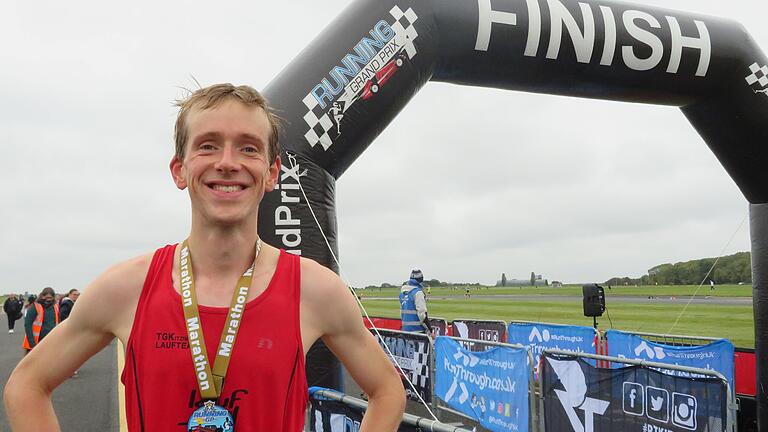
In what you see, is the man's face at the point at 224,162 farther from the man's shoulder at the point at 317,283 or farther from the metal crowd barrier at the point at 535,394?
the metal crowd barrier at the point at 535,394

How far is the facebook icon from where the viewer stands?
5070mm

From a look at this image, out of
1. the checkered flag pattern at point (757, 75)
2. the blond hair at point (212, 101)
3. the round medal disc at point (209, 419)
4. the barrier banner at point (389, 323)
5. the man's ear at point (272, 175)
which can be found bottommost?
the barrier banner at point (389, 323)

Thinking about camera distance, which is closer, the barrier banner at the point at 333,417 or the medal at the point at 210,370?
the medal at the point at 210,370

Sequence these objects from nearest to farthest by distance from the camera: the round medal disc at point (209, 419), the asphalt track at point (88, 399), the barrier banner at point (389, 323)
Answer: the round medal disc at point (209, 419) < the asphalt track at point (88, 399) < the barrier banner at point (389, 323)

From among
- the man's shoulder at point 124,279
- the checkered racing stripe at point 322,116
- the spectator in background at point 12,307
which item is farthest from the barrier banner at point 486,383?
the spectator in background at point 12,307

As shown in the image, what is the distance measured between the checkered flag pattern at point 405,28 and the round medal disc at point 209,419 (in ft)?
13.3

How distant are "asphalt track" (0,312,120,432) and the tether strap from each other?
6.51 metres

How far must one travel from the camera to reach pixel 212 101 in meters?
1.36

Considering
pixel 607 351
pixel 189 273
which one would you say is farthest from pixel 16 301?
pixel 189 273

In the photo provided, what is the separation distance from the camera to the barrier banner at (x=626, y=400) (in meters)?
4.79

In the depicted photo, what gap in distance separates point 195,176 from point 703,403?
16.1ft

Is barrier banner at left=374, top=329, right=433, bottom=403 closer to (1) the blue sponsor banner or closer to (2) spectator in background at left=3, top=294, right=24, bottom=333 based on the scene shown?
(1) the blue sponsor banner

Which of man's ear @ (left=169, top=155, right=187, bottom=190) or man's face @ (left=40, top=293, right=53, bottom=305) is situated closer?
man's ear @ (left=169, top=155, right=187, bottom=190)

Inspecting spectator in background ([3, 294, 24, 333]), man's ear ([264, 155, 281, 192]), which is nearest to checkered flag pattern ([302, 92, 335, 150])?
man's ear ([264, 155, 281, 192])
